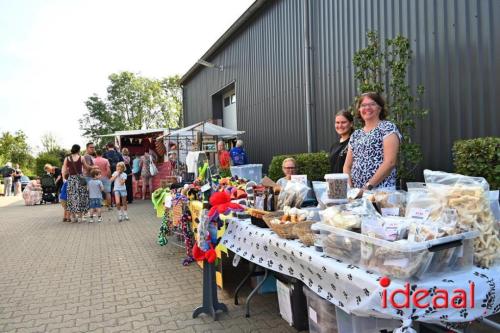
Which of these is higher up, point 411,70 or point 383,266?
point 411,70

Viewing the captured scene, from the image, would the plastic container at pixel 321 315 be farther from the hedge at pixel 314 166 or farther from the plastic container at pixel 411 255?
the hedge at pixel 314 166

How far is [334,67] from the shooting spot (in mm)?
7766

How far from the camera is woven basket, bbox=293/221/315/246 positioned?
2.20 m

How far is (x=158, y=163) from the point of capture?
16.8 metres

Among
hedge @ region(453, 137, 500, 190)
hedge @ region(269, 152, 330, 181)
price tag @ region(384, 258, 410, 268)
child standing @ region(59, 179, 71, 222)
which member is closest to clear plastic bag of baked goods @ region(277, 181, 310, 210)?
price tag @ region(384, 258, 410, 268)

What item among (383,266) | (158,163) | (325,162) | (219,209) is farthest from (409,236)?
(158,163)

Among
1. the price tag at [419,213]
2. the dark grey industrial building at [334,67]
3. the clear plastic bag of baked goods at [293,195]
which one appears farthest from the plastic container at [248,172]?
the price tag at [419,213]

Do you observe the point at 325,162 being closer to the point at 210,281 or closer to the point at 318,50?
the point at 318,50

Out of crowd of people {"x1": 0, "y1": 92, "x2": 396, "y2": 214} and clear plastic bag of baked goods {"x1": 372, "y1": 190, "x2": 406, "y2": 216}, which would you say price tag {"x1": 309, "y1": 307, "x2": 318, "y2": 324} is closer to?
clear plastic bag of baked goods {"x1": 372, "y1": 190, "x2": 406, "y2": 216}

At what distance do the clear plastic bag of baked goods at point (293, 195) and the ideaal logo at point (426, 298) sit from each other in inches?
52.7

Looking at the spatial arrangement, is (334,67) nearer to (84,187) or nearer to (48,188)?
(84,187)

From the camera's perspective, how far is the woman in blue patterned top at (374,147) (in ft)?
9.55

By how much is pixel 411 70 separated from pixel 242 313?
13.8 feet

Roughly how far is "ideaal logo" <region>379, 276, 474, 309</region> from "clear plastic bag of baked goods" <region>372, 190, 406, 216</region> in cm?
60
